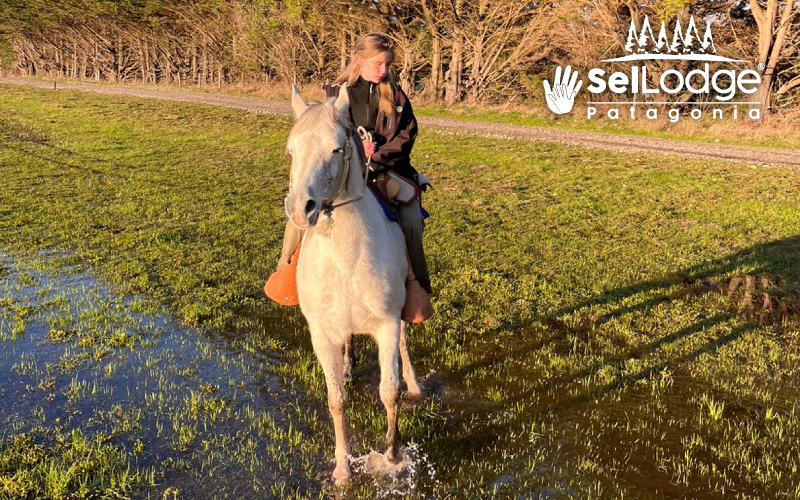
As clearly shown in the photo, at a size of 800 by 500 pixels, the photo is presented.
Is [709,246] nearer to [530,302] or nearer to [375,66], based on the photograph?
[530,302]

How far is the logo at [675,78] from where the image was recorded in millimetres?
27562

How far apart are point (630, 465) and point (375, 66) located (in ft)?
13.8

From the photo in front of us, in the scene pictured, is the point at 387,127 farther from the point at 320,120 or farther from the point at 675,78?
the point at 675,78

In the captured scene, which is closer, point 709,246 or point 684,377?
point 684,377

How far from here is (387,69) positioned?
4539mm

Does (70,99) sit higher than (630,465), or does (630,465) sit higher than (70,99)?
(70,99)

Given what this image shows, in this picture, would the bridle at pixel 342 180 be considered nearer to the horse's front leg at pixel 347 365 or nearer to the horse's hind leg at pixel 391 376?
the horse's hind leg at pixel 391 376

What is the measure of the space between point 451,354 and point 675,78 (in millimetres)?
29872

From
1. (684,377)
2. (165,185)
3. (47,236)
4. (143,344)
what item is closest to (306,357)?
(143,344)

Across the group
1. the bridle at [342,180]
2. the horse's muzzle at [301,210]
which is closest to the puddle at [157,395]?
the bridle at [342,180]

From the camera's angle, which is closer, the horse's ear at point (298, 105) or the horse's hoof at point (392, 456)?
the horse's ear at point (298, 105)

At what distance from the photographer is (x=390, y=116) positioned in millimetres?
4770

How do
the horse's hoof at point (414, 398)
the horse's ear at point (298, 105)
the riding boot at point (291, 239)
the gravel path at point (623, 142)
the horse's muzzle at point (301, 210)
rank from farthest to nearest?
the gravel path at point (623, 142) → the horse's hoof at point (414, 398) → the riding boot at point (291, 239) → the horse's ear at point (298, 105) → the horse's muzzle at point (301, 210)

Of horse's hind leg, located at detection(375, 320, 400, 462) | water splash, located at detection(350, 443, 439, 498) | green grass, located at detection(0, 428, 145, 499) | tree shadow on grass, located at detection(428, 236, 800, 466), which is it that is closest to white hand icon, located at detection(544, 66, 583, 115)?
tree shadow on grass, located at detection(428, 236, 800, 466)
